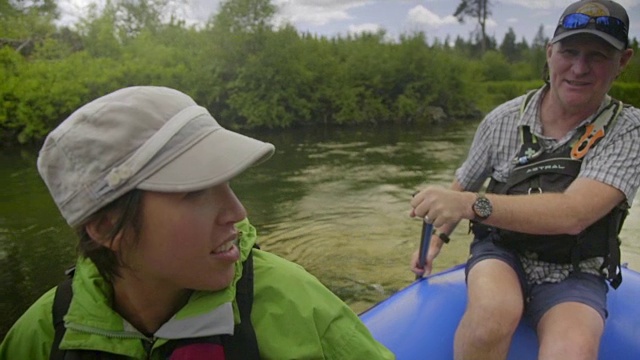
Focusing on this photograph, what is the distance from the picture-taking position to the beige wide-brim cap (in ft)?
2.86

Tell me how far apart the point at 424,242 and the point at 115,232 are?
4.66ft

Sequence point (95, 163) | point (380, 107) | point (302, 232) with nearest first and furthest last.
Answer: point (95, 163) → point (302, 232) → point (380, 107)

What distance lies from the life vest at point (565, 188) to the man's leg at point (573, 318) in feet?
0.23

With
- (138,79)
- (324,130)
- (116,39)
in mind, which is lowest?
(324,130)

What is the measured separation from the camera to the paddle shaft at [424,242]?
208 centimetres

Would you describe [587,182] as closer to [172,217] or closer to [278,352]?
[278,352]

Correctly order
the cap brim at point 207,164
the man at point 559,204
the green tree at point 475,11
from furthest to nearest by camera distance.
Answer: the green tree at point 475,11
the man at point 559,204
the cap brim at point 207,164

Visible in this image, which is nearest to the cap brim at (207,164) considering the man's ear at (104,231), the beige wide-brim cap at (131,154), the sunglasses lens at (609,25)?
the beige wide-brim cap at (131,154)

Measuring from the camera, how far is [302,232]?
541 cm

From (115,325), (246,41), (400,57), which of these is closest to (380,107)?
(400,57)

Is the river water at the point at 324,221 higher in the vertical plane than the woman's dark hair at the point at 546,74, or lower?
lower

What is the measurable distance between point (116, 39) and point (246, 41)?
3631 mm

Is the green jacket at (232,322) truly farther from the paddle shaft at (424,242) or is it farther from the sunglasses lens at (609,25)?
the sunglasses lens at (609,25)

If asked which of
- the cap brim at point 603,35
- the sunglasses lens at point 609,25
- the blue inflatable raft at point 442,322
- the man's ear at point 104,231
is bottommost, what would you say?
the blue inflatable raft at point 442,322
